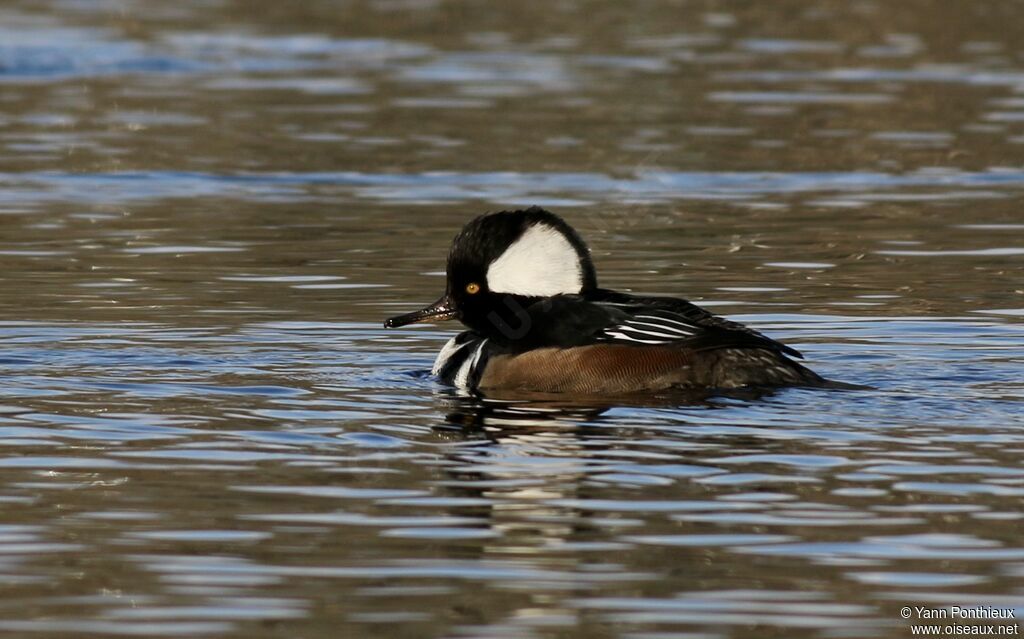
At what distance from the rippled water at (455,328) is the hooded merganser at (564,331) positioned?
0.29 m

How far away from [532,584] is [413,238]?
31.3 feet

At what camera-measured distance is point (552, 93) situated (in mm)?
24016

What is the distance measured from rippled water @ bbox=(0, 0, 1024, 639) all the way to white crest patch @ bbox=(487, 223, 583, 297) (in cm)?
76

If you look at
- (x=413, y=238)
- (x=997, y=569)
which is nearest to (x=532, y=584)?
(x=997, y=569)

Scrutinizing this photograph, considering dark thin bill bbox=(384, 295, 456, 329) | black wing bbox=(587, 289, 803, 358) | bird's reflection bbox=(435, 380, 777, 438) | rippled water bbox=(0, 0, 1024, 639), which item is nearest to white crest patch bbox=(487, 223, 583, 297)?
black wing bbox=(587, 289, 803, 358)

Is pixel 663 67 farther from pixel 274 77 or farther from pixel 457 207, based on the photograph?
pixel 457 207

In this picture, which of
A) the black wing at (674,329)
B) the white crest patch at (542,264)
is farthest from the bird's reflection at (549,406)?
the white crest patch at (542,264)

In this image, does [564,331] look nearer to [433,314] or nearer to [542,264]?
[542,264]

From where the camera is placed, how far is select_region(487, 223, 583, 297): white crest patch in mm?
10672

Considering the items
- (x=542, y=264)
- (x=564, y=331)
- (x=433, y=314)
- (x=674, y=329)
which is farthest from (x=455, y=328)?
(x=674, y=329)

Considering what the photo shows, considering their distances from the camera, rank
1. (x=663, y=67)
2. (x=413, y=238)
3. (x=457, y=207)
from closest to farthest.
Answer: (x=413, y=238)
(x=457, y=207)
(x=663, y=67)

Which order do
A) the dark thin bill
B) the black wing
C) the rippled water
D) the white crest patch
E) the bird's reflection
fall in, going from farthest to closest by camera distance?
the dark thin bill, the white crest patch, the black wing, the bird's reflection, the rippled water

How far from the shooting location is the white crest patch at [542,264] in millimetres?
10672

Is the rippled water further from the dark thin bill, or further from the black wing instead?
the black wing
